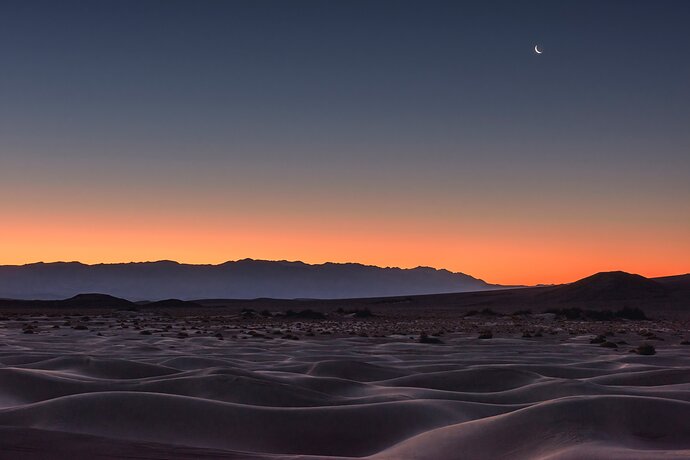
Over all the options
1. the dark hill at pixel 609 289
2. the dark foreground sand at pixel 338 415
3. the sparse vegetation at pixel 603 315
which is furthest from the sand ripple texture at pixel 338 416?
the dark hill at pixel 609 289

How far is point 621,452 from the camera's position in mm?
4512

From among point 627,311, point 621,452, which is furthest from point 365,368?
point 627,311

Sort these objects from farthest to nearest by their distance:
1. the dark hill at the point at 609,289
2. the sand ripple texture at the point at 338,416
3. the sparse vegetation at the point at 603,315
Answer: the dark hill at the point at 609,289 < the sparse vegetation at the point at 603,315 < the sand ripple texture at the point at 338,416

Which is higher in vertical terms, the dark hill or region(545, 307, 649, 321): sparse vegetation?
the dark hill

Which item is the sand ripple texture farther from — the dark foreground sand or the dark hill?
the dark hill

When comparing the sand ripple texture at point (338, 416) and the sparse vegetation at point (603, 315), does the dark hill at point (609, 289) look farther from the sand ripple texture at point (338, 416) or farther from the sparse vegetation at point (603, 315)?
the sand ripple texture at point (338, 416)

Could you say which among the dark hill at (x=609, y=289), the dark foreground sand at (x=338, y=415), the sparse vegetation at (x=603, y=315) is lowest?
the dark foreground sand at (x=338, y=415)

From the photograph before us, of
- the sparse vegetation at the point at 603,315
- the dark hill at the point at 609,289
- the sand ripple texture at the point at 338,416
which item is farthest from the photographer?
the dark hill at the point at 609,289

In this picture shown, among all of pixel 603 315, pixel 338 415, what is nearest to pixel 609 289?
pixel 603 315

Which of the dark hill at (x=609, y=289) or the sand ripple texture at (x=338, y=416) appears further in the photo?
the dark hill at (x=609, y=289)

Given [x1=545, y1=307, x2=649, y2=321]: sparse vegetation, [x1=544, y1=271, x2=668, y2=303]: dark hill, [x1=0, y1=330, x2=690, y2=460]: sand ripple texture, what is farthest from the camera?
[x1=544, y1=271, x2=668, y2=303]: dark hill

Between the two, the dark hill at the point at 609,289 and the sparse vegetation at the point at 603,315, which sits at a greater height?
the dark hill at the point at 609,289

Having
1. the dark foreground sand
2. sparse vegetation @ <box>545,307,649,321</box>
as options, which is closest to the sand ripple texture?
the dark foreground sand

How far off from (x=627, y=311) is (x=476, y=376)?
41.8 meters
